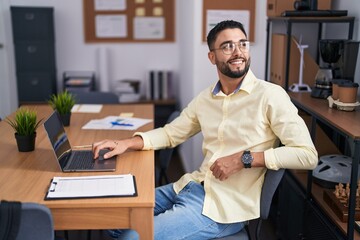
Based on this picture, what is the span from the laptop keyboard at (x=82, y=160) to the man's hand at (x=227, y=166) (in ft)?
1.72

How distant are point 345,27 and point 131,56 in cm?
256

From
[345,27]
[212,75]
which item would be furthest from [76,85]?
[345,27]

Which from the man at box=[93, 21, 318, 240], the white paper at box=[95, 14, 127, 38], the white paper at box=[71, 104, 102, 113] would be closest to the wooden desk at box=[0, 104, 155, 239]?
the man at box=[93, 21, 318, 240]

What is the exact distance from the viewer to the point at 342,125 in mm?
1914

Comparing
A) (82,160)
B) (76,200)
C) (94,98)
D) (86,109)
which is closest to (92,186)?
(76,200)

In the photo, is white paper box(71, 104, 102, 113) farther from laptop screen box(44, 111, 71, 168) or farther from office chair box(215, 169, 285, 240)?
office chair box(215, 169, 285, 240)

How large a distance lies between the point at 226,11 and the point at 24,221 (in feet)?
8.38

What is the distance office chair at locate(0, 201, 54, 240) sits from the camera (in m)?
1.27

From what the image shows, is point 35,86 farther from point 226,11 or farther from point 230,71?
point 230,71

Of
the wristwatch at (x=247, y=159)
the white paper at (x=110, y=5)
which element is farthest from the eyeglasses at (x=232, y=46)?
the white paper at (x=110, y=5)

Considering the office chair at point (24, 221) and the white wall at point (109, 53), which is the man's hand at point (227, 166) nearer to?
the office chair at point (24, 221)

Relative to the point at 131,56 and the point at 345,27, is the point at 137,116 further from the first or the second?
the point at 131,56

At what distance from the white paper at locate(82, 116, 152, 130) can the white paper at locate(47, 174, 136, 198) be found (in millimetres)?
863

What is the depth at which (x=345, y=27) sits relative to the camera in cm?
289
